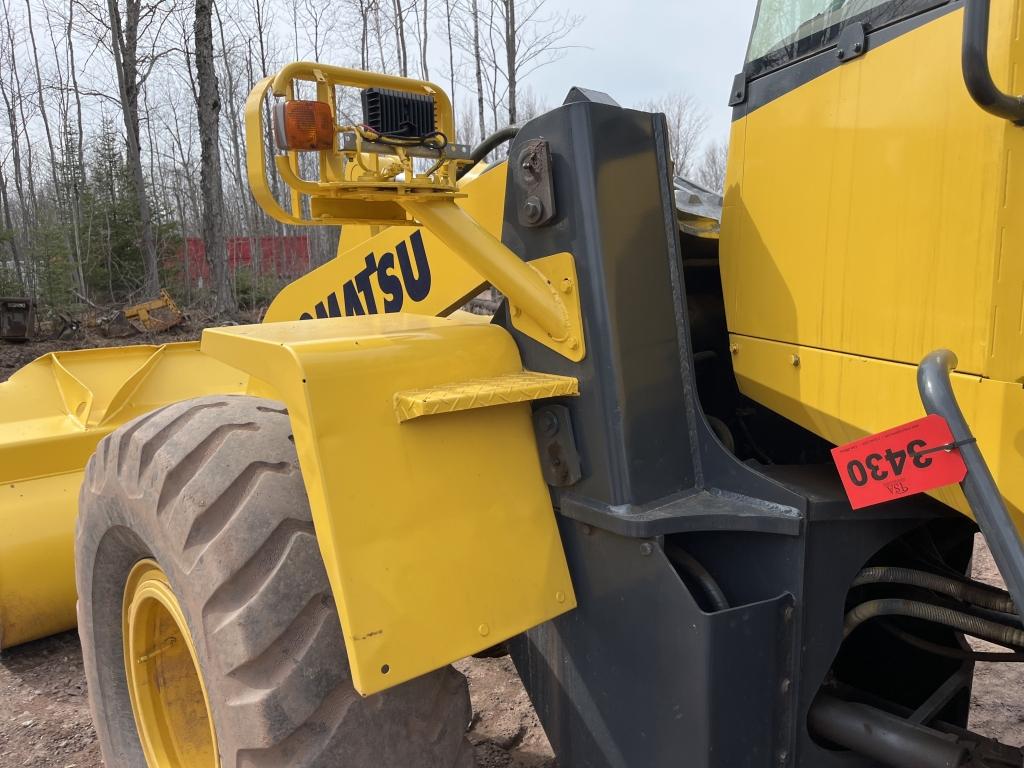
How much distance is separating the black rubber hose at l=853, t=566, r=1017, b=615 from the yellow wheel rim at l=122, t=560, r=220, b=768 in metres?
1.76

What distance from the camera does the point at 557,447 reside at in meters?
1.57

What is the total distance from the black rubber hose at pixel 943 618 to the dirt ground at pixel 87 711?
1.41 metres

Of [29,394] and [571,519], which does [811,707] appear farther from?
[29,394]

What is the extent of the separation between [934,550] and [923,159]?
3.44ft

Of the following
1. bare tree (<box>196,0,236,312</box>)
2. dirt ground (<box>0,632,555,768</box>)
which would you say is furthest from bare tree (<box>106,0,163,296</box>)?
dirt ground (<box>0,632,555,768</box>)

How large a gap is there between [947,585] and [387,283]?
1.72 m

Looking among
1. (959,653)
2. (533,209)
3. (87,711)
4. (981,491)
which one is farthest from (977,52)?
(87,711)

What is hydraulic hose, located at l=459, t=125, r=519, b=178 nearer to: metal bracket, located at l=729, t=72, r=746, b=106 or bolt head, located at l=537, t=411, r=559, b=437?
metal bracket, located at l=729, t=72, r=746, b=106

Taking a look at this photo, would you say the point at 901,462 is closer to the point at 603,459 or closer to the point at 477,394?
the point at 603,459

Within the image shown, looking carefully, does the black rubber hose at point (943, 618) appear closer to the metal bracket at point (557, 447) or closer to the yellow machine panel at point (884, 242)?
the yellow machine panel at point (884, 242)

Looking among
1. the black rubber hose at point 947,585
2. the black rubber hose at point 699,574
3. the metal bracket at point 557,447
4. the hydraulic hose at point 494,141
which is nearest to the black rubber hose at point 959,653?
the black rubber hose at point 947,585

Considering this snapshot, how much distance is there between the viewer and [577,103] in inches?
58.9

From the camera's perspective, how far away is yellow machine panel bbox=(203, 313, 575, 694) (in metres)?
1.38

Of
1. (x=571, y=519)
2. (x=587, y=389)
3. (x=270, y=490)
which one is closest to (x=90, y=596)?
(x=270, y=490)
